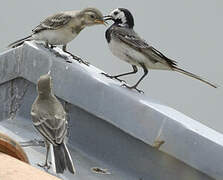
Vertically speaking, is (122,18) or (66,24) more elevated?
(122,18)

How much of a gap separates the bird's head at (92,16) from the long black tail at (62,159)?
2.40 metres

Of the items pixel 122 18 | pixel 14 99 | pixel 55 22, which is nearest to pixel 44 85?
pixel 14 99

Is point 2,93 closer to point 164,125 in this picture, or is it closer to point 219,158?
point 164,125

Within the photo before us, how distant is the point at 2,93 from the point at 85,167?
118cm

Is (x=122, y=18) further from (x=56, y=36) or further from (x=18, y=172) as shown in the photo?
(x=18, y=172)

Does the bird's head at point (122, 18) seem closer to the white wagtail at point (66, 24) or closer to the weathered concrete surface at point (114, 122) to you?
the white wagtail at point (66, 24)

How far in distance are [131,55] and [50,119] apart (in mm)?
1817

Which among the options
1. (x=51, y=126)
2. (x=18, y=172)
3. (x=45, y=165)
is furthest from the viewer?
(x=51, y=126)

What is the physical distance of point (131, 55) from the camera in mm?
7133

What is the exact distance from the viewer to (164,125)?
4977 mm

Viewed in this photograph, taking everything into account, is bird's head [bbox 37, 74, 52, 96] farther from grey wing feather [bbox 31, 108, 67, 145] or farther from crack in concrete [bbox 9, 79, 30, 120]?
crack in concrete [bbox 9, 79, 30, 120]

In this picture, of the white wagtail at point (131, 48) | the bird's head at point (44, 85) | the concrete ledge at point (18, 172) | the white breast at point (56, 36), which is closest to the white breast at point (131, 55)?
the white wagtail at point (131, 48)

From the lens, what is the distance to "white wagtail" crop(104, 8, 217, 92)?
7.02m

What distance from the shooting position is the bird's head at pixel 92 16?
7.38m
